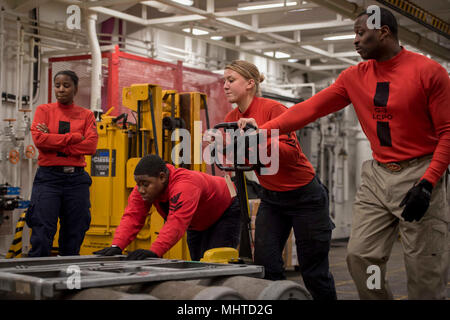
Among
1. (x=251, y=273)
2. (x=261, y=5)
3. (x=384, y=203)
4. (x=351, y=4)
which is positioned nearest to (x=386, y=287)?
(x=384, y=203)

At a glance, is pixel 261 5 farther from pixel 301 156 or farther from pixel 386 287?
pixel 386 287

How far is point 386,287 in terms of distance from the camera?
328 cm

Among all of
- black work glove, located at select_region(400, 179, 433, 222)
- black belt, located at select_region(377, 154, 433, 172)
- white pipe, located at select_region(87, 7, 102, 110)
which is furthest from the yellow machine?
black work glove, located at select_region(400, 179, 433, 222)

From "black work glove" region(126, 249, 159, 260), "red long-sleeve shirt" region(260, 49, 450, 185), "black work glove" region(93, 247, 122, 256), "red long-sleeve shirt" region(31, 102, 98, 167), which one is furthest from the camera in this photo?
"red long-sleeve shirt" region(31, 102, 98, 167)

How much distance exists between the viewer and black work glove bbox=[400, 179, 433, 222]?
299cm

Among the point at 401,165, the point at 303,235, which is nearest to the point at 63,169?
the point at 303,235

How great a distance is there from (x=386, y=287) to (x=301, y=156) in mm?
1244

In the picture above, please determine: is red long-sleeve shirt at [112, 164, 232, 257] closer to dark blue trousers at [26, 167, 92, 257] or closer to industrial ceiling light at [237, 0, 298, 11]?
dark blue trousers at [26, 167, 92, 257]

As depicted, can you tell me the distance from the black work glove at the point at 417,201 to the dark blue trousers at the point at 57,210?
11.1 ft

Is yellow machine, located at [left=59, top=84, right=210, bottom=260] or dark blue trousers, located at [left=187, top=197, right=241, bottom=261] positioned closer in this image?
dark blue trousers, located at [left=187, top=197, right=241, bottom=261]

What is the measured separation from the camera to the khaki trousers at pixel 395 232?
10.3ft

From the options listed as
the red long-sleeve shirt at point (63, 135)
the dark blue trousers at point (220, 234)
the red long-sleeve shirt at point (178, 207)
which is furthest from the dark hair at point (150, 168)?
the red long-sleeve shirt at point (63, 135)

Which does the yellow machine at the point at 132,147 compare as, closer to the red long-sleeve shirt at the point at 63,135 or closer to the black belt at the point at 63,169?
the red long-sleeve shirt at the point at 63,135

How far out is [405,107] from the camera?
3156mm
